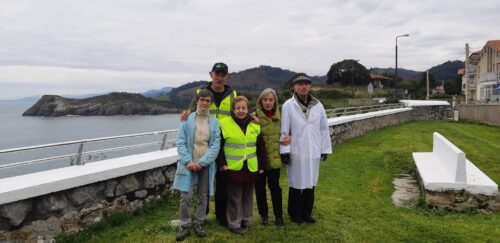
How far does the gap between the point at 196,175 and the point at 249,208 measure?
768 millimetres

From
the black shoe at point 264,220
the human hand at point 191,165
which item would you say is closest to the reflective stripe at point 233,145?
the human hand at point 191,165

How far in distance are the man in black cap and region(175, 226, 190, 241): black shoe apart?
54 cm

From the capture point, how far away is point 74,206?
4.38 metres

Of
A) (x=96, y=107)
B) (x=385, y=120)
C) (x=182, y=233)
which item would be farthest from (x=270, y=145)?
(x=96, y=107)

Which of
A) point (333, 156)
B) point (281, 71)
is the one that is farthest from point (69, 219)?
point (281, 71)

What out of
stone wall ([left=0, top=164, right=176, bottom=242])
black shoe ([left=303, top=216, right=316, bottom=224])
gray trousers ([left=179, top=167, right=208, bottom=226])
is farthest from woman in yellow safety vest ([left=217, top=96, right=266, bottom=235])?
stone wall ([left=0, top=164, right=176, bottom=242])

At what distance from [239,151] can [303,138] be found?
0.85 meters

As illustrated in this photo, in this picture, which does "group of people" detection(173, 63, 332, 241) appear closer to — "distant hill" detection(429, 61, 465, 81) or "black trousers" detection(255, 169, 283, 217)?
"black trousers" detection(255, 169, 283, 217)

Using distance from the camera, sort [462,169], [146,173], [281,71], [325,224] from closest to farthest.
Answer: [325,224], [146,173], [462,169], [281,71]

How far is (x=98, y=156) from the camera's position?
17.2 ft

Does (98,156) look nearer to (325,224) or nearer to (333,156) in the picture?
(325,224)

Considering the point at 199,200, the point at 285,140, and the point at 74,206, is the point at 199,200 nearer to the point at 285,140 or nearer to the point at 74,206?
the point at 285,140

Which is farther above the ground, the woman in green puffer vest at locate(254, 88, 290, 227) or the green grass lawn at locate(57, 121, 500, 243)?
the woman in green puffer vest at locate(254, 88, 290, 227)

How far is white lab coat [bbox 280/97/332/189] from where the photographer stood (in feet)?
15.8
